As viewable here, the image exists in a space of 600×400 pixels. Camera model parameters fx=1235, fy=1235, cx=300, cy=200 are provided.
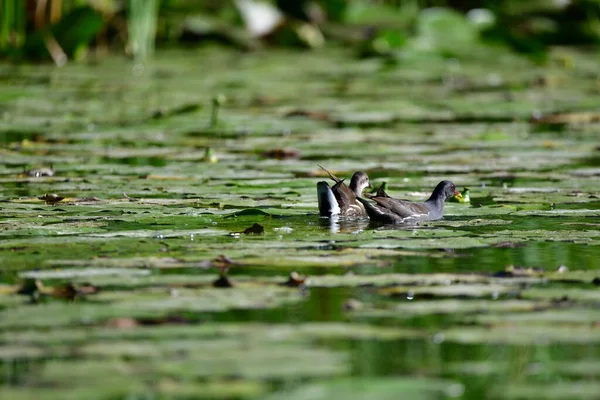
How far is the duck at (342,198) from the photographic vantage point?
5.00 m

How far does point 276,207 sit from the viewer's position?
516cm

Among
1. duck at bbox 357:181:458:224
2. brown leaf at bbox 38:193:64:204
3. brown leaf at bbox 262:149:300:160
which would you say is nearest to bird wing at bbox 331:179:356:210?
duck at bbox 357:181:458:224

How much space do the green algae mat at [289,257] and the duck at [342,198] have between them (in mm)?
82

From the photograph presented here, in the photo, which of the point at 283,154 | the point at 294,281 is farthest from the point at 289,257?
the point at 283,154

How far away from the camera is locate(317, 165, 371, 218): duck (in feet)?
16.4

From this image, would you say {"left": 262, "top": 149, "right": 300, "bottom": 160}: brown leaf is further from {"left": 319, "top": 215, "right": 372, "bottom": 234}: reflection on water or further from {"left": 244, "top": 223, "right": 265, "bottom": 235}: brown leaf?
{"left": 244, "top": 223, "right": 265, "bottom": 235}: brown leaf

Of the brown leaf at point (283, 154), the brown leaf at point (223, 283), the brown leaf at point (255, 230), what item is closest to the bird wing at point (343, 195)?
the brown leaf at point (255, 230)

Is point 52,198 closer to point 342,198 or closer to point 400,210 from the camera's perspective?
point 342,198

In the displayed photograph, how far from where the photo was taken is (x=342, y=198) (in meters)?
5.17

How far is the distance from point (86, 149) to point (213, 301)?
397 cm

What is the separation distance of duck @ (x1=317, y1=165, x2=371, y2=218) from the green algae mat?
8cm

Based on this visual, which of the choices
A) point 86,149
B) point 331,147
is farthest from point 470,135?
point 86,149

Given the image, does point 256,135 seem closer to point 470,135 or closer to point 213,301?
point 470,135

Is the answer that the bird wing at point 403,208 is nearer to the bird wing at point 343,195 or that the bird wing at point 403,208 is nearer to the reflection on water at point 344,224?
the reflection on water at point 344,224
